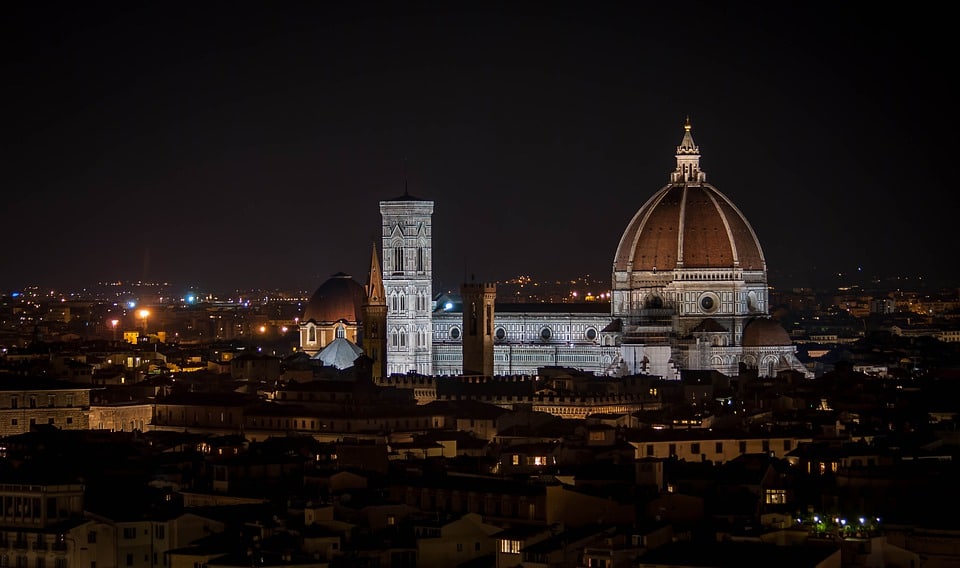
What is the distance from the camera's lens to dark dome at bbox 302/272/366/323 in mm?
158500

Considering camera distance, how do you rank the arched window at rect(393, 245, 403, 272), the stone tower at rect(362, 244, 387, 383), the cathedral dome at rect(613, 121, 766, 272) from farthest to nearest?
1. the arched window at rect(393, 245, 403, 272)
2. the cathedral dome at rect(613, 121, 766, 272)
3. the stone tower at rect(362, 244, 387, 383)

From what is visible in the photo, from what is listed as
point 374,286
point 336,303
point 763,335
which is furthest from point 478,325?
point 336,303

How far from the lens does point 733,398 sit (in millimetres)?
110375

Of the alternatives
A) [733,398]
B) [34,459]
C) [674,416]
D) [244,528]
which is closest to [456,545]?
[244,528]

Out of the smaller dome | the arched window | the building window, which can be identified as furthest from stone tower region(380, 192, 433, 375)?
the building window

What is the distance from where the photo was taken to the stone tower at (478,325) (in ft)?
454

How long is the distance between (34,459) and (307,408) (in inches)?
1033

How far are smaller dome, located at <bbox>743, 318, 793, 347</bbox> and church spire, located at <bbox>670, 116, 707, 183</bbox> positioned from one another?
36.6 ft

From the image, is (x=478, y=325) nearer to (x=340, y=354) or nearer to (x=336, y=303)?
(x=340, y=354)

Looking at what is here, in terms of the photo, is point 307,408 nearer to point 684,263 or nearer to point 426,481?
point 426,481

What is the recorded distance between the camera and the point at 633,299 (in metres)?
145

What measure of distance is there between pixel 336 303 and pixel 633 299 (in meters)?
21.4

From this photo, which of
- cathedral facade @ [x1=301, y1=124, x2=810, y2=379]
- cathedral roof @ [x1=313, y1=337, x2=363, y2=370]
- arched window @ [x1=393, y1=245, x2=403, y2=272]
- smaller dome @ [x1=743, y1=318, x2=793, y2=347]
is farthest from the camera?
arched window @ [x1=393, y1=245, x2=403, y2=272]

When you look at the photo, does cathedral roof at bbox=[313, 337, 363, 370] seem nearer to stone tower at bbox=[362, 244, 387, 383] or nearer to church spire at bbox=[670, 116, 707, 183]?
stone tower at bbox=[362, 244, 387, 383]
